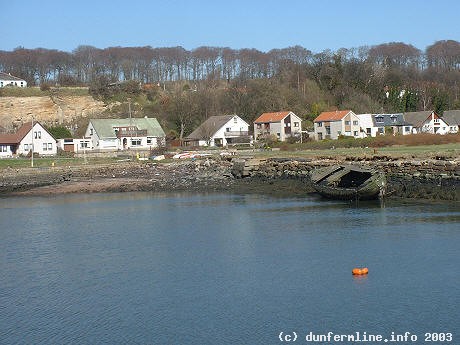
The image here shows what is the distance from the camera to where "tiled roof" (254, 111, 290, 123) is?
82562 millimetres

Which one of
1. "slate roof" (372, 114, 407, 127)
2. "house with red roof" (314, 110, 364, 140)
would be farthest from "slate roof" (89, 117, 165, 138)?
"slate roof" (372, 114, 407, 127)

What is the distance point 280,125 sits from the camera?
82.0 metres

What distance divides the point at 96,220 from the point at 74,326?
53.8 ft

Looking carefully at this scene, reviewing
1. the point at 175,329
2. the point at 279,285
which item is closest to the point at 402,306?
the point at 279,285

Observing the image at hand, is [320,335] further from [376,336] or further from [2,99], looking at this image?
[2,99]

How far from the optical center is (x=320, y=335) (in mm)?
14953

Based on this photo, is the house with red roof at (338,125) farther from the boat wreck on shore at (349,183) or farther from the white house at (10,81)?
the white house at (10,81)

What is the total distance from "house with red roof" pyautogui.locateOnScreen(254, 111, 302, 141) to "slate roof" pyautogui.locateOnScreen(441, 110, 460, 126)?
2099cm

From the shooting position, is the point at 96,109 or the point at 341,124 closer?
the point at 341,124

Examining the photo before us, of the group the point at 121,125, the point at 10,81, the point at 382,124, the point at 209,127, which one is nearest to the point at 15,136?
the point at 121,125

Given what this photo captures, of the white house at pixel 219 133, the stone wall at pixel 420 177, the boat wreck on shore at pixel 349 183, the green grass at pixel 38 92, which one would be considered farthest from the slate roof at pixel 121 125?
the boat wreck on shore at pixel 349 183

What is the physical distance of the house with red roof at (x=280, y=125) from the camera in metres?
82.0

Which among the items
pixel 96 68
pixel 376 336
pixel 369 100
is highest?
pixel 96 68

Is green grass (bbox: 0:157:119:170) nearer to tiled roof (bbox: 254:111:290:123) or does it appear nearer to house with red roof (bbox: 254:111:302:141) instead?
house with red roof (bbox: 254:111:302:141)
